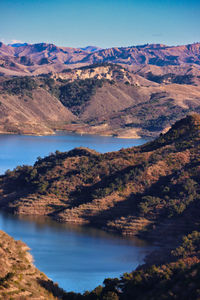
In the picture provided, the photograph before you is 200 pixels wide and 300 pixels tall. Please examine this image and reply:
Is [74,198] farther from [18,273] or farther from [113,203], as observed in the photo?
[18,273]

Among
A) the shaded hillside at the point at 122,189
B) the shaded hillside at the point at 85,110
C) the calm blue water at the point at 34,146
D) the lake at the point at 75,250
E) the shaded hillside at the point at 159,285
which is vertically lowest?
the shaded hillside at the point at 159,285

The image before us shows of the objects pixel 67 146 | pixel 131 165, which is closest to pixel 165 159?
pixel 131 165

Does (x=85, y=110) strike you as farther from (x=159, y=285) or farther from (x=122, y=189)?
(x=159, y=285)

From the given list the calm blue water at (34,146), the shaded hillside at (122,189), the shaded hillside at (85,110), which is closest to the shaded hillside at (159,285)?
the shaded hillside at (122,189)

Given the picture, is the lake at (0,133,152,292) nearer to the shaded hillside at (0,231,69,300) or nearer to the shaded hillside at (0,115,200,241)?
the shaded hillside at (0,115,200,241)

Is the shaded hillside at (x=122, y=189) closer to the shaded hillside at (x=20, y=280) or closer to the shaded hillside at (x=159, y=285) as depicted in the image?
the shaded hillside at (x=159, y=285)

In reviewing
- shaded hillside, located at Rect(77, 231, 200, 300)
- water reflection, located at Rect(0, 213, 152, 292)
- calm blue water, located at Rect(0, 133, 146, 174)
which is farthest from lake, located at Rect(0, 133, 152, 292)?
calm blue water, located at Rect(0, 133, 146, 174)
